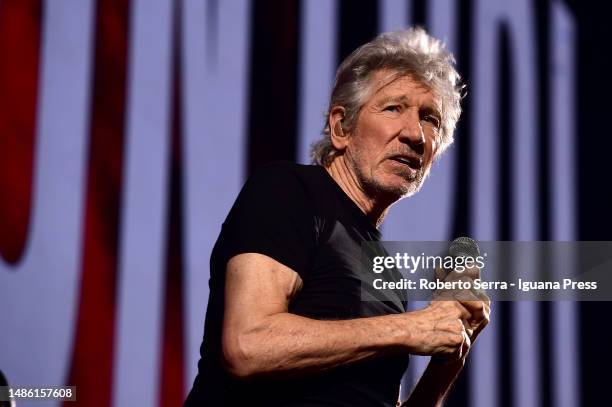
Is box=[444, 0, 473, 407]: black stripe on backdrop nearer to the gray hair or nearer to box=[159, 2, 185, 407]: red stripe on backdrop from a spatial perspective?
box=[159, 2, 185, 407]: red stripe on backdrop

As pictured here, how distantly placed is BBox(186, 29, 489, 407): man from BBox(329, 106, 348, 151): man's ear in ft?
0.06

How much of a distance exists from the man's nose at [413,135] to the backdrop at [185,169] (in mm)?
734

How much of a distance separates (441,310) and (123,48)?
1091mm

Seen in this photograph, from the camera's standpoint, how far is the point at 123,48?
194 centimetres

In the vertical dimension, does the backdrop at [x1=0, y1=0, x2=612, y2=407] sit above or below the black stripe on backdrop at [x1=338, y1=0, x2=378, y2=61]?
below

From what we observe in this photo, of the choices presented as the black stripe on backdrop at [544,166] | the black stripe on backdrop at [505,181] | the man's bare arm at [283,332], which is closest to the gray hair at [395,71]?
the man's bare arm at [283,332]

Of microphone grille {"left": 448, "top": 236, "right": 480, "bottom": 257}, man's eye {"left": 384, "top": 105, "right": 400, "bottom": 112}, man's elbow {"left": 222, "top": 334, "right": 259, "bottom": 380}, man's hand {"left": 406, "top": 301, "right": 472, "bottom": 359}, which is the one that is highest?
man's eye {"left": 384, "top": 105, "right": 400, "bottom": 112}

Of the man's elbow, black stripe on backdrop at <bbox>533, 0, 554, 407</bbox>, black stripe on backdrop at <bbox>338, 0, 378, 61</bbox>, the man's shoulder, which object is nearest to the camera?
the man's elbow

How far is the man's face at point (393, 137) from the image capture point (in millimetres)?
1350

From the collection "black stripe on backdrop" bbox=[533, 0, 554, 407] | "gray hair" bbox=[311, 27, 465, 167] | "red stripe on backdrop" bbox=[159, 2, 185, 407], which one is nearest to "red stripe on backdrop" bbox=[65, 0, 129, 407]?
"red stripe on backdrop" bbox=[159, 2, 185, 407]

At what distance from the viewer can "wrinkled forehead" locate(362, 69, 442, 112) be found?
1383 millimetres

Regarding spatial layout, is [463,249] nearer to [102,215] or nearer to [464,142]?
[102,215]

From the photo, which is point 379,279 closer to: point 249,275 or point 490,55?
point 249,275

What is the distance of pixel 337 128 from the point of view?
144 cm
